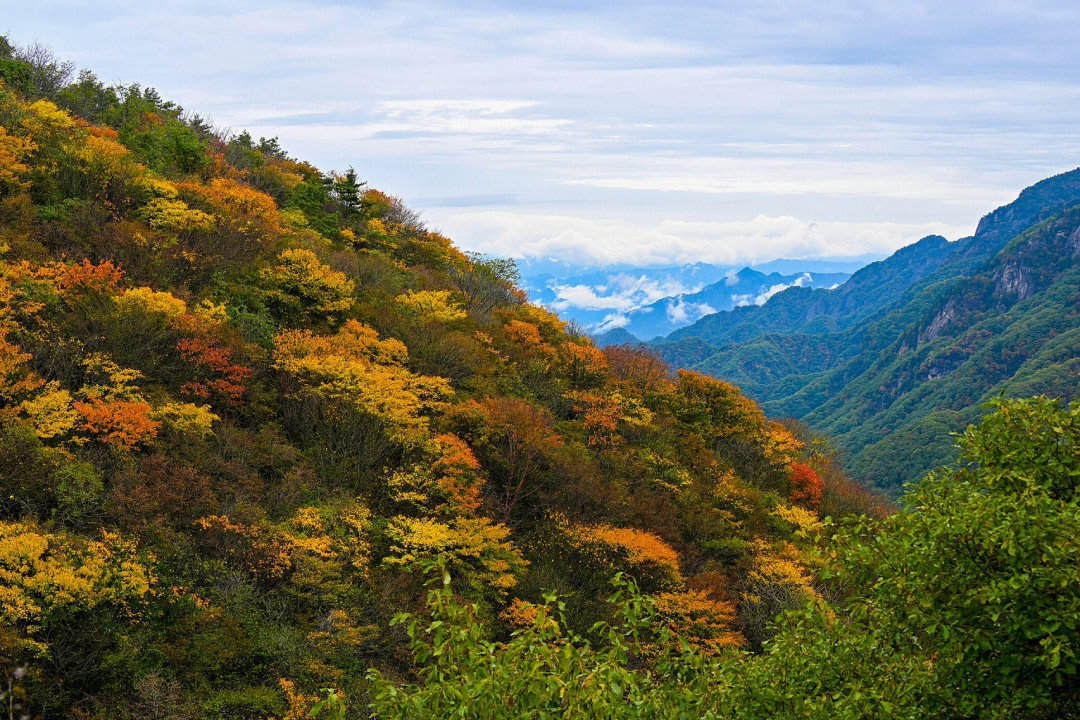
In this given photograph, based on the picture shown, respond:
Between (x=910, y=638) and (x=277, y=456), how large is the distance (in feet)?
54.3

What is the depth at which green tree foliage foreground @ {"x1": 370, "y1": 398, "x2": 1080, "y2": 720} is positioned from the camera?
Result: 5605 mm

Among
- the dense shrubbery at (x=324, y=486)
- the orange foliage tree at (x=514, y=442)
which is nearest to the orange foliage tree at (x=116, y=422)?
the dense shrubbery at (x=324, y=486)

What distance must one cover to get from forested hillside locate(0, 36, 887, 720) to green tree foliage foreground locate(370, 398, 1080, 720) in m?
1.74

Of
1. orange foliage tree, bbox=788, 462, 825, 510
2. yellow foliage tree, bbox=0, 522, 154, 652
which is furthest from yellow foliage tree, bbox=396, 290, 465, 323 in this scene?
orange foliage tree, bbox=788, 462, 825, 510

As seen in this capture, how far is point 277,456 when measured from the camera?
64.1 feet

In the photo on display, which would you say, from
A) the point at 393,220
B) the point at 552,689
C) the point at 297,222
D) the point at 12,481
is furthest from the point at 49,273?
the point at 393,220

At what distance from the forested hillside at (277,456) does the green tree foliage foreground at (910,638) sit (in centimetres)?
174

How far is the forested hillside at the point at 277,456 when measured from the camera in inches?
520

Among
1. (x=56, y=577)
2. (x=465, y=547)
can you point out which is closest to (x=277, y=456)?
(x=465, y=547)

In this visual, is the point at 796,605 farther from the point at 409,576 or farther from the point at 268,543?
the point at 268,543

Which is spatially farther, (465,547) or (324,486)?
(324,486)

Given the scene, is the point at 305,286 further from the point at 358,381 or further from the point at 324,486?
the point at 324,486

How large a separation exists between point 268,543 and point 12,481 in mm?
5175

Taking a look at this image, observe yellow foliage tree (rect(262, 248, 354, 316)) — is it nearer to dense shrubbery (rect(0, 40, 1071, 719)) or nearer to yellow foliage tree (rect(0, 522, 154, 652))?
dense shrubbery (rect(0, 40, 1071, 719))
